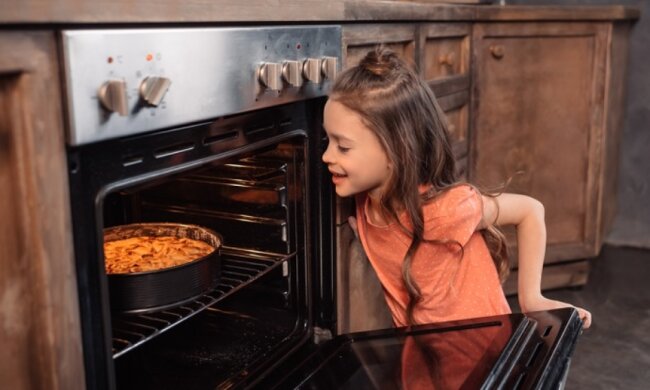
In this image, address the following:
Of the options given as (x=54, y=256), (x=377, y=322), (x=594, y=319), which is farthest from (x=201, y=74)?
(x=594, y=319)

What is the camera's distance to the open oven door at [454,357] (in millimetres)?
1036

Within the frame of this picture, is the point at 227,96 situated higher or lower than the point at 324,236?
higher

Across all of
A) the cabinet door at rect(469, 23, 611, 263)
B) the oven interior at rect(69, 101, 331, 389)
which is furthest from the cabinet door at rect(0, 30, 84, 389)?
the cabinet door at rect(469, 23, 611, 263)

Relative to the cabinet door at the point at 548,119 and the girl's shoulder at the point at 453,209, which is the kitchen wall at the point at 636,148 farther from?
the girl's shoulder at the point at 453,209

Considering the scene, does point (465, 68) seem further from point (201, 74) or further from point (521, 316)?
point (201, 74)

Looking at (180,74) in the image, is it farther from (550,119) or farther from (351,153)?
(550,119)

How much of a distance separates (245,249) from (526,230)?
22.4 inches

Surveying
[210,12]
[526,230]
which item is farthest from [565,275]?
[210,12]

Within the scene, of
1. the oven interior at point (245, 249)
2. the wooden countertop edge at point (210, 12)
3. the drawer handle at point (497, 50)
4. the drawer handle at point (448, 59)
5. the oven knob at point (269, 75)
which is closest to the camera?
the wooden countertop edge at point (210, 12)

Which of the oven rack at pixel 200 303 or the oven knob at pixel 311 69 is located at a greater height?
the oven knob at pixel 311 69

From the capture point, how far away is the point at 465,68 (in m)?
2.28

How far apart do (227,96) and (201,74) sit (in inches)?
2.9

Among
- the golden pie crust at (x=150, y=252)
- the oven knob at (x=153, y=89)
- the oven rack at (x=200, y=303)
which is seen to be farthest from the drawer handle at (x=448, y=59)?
the oven knob at (x=153, y=89)

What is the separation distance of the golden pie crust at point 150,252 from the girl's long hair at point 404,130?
369 mm
